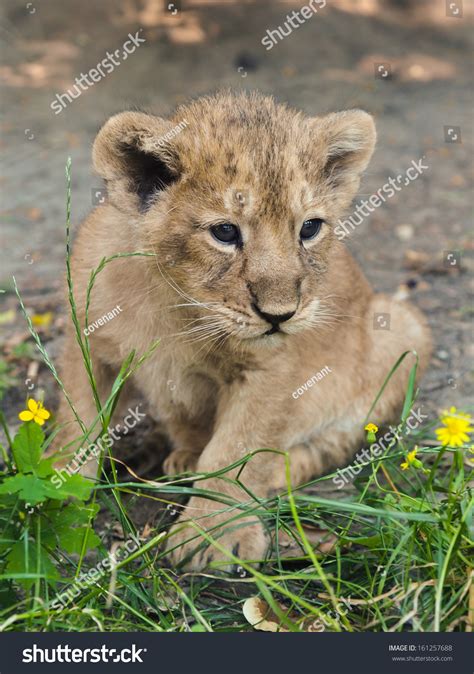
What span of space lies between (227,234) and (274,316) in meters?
0.46

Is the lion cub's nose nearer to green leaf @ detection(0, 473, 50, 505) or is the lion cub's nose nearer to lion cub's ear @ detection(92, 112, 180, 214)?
lion cub's ear @ detection(92, 112, 180, 214)

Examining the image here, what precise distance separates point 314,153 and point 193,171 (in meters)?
0.68

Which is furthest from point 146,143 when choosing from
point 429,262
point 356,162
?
point 429,262

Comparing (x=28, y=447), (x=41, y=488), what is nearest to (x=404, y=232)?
(x=28, y=447)

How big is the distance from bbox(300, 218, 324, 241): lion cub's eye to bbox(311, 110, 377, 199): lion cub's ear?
34 centimetres

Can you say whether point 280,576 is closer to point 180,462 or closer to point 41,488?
point 41,488

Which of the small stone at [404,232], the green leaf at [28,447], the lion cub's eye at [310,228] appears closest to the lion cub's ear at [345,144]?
the lion cub's eye at [310,228]

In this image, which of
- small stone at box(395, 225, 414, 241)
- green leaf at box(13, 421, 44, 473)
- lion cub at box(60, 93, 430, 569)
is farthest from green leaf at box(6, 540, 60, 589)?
small stone at box(395, 225, 414, 241)

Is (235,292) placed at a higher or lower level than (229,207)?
lower

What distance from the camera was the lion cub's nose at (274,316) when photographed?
14.0ft

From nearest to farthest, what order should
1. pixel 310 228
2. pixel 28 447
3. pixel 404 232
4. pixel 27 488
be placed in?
pixel 27 488 → pixel 28 447 → pixel 310 228 → pixel 404 232

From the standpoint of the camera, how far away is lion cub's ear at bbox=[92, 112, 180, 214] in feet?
14.4

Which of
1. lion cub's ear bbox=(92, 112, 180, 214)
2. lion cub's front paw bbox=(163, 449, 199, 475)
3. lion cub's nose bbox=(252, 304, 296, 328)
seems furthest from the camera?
lion cub's front paw bbox=(163, 449, 199, 475)

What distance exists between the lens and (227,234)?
437cm
